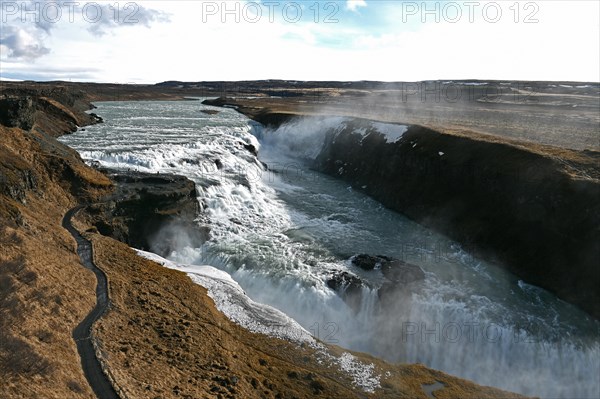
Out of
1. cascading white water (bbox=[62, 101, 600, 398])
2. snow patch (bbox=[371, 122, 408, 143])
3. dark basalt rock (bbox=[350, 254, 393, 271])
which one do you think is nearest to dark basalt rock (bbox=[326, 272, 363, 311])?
cascading white water (bbox=[62, 101, 600, 398])

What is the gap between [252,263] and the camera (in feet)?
76.8

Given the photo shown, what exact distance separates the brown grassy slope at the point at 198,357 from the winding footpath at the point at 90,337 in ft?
0.86

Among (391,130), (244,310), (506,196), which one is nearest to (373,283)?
(244,310)

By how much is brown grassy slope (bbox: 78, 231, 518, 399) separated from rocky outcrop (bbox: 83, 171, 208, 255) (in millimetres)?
6851

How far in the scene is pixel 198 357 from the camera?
12.8 meters

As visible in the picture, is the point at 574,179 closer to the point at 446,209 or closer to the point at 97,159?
the point at 446,209

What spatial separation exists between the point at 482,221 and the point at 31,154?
94.5ft

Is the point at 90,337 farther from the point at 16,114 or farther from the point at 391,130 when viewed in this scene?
the point at 391,130

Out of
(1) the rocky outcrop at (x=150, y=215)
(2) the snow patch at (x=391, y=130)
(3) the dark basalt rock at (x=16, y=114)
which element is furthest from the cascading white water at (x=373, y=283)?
(2) the snow patch at (x=391, y=130)

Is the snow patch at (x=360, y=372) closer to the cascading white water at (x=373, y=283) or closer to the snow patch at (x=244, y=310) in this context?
the snow patch at (x=244, y=310)

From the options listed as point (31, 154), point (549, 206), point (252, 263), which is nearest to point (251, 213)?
point (252, 263)

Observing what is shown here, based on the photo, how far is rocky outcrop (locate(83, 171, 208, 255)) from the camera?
23812mm

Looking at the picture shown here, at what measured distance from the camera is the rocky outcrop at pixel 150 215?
23.8 metres

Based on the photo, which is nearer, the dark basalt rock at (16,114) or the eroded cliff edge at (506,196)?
the eroded cliff edge at (506,196)
